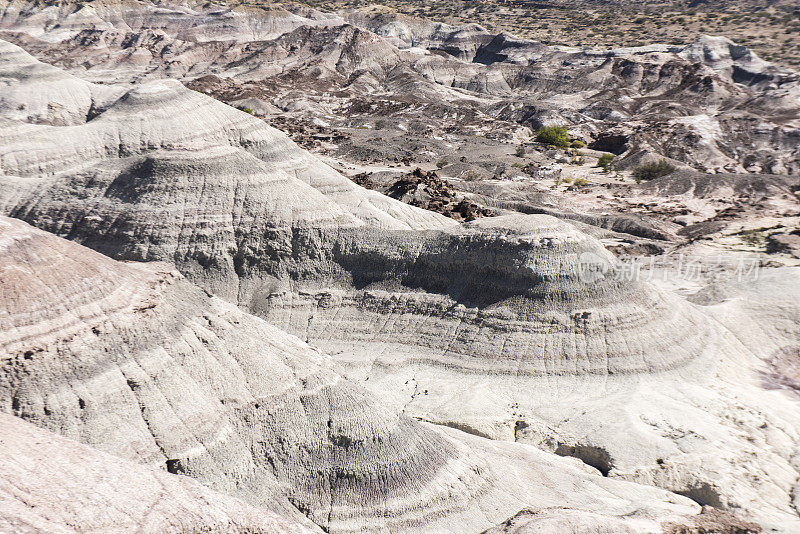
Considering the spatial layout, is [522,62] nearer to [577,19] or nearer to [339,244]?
[577,19]

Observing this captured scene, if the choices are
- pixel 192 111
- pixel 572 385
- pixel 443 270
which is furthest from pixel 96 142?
pixel 572 385

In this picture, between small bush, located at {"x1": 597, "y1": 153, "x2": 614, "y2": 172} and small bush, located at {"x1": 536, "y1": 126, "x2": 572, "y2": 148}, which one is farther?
small bush, located at {"x1": 536, "y1": 126, "x2": 572, "y2": 148}

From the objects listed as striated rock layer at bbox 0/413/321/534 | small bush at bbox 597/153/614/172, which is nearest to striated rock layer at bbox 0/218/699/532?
striated rock layer at bbox 0/413/321/534

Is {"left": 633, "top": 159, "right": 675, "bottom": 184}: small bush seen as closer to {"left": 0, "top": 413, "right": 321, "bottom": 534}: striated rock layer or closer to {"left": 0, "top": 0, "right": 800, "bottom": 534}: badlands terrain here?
{"left": 0, "top": 0, "right": 800, "bottom": 534}: badlands terrain

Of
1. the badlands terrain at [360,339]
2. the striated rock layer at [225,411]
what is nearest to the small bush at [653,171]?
the badlands terrain at [360,339]

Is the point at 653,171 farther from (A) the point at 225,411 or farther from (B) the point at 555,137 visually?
(A) the point at 225,411

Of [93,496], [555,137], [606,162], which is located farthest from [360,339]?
[555,137]

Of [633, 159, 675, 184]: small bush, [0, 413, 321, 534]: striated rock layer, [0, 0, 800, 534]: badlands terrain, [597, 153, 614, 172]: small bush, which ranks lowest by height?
[597, 153, 614, 172]: small bush
